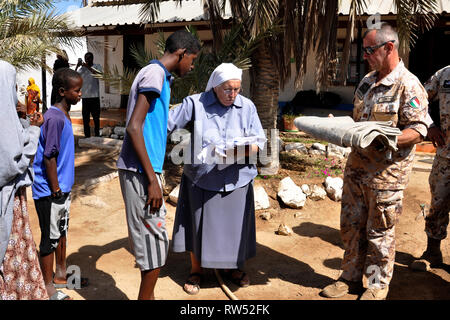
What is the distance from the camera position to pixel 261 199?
593 centimetres

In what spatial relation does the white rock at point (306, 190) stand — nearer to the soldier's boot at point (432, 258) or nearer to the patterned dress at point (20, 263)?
the soldier's boot at point (432, 258)

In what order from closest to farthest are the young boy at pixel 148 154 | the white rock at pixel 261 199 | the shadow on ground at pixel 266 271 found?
the young boy at pixel 148 154
the shadow on ground at pixel 266 271
the white rock at pixel 261 199

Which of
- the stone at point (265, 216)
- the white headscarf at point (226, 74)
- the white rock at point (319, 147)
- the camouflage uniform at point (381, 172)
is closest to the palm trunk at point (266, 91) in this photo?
the stone at point (265, 216)

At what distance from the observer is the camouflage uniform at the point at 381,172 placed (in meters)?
3.30

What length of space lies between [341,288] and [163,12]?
34.9 ft

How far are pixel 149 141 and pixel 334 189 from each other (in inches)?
155

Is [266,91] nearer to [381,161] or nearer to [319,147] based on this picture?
[319,147]

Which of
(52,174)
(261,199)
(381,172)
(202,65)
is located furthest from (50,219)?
(202,65)

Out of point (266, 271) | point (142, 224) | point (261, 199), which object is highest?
point (142, 224)

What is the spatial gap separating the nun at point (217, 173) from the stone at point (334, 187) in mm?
2576

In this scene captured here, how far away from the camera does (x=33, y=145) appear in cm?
279

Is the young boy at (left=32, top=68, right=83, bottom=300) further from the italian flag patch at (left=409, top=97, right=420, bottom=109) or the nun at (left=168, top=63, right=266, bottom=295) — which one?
the italian flag patch at (left=409, top=97, right=420, bottom=109)

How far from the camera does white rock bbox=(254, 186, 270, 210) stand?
5895mm

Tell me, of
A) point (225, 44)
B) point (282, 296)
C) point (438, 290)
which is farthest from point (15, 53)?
point (438, 290)
